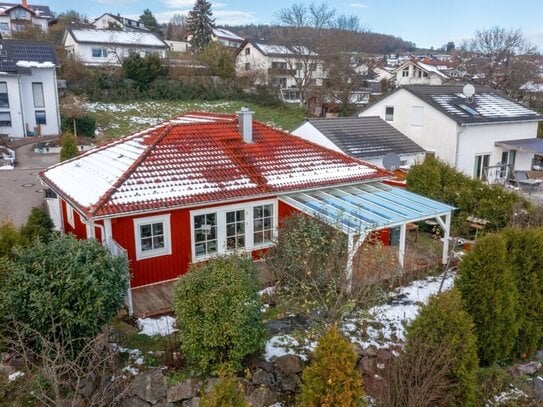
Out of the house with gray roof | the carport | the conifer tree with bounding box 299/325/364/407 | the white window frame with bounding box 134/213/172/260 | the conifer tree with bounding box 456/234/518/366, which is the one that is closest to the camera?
the conifer tree with bounding box 299/325/364/407

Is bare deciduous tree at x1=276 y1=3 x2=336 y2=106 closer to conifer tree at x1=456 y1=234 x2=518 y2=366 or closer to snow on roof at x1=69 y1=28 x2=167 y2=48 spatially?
snow on roof at x1=69 y1=28 x2=167 y2=48

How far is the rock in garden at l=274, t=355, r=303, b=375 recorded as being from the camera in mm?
9492

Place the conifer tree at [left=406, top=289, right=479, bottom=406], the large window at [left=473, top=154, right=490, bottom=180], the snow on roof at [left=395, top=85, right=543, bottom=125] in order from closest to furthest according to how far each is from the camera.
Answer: the conifer tree at [left=406, top=289, right=479, bottom=406] < the snow on roof at [left=395, top=85, right=543, bottom=125] < the large window at [left=473, top=154, right=490, bottom=180]

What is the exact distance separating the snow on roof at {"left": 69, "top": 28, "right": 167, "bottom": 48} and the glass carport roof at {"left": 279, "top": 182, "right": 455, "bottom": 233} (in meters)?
49.3

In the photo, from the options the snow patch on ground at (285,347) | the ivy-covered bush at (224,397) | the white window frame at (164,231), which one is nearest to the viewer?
the ivy-covered bush at (224,397)

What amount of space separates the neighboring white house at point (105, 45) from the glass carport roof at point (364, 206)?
4351cm

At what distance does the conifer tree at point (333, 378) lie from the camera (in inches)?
284

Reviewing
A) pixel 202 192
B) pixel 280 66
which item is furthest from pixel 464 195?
pixel 280 66

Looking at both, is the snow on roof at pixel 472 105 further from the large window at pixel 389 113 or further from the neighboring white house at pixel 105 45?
the neighboring white house at pixel 105 45

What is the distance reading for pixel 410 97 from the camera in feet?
103

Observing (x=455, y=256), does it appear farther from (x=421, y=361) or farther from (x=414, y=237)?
(x=421, y=361)

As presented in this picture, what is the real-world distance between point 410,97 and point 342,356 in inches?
1067

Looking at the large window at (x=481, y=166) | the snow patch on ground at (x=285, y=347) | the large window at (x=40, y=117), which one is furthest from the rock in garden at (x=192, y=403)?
the large window at (x=40, y=117)

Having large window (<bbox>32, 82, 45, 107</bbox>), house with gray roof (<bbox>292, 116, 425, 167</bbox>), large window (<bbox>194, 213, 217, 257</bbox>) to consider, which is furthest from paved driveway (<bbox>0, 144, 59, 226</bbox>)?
house with gray roof (<bbox>292, 116, 425, 167</bbox>)
